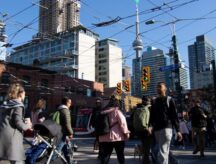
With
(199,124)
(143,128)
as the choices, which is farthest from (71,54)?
(143,128)

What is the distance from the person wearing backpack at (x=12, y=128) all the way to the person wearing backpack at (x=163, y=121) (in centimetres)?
269

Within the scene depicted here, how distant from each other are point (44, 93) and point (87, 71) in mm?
50563

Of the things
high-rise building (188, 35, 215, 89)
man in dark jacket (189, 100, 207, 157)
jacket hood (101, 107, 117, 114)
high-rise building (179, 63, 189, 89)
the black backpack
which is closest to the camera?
the black backpack

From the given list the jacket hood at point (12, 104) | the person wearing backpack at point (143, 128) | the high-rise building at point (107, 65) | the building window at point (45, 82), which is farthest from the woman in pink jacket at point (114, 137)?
the high-rise building at point (107, 65)

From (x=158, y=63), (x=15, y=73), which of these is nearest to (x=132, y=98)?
(x=15, y=73)

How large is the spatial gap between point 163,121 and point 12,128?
301 centimetres

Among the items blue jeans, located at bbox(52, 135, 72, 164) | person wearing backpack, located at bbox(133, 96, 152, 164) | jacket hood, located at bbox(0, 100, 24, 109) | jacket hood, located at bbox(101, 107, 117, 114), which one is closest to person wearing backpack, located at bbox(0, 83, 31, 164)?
jacket hood, located at bbox(0, 100, 24, 109)

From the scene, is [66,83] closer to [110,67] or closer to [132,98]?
[132,98]

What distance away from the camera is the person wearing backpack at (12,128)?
5770mm

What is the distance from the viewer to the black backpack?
7363 millimetres

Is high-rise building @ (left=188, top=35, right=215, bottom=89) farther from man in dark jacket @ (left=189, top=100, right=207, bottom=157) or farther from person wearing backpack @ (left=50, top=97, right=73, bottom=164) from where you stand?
person wearing backpack @ (left=50, top=97, right=73, bottom=164)

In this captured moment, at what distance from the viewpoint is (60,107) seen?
8.68m

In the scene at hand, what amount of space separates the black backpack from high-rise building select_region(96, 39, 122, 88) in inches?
4474

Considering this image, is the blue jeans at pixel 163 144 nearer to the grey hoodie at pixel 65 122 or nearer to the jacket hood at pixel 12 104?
the grey hoodie at pixel 65 122
